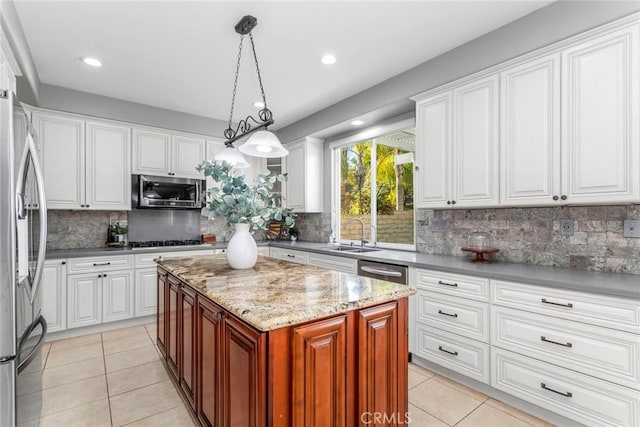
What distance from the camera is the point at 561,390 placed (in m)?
1.84

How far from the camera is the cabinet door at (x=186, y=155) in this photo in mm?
4207

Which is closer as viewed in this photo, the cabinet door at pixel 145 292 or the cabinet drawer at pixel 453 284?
the cabinet drawer at pixel 453 284

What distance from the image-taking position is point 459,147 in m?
2.63

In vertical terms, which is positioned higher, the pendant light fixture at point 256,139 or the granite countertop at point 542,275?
the pendant light fixture at point 256,139

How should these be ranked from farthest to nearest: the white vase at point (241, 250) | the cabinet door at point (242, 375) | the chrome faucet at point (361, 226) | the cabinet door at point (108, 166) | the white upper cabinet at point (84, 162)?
1. the chrome faucet at point (361, 226)
2. the cabinet door at point (108, 166)
3. the white upper cabinet at point (84, 162)
4. the white vase at point (241, 250)
5. the cabinet door at point (242, 375)

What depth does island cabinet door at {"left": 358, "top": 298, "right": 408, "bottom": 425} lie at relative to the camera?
1.33 m

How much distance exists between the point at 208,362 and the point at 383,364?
0.89 metres

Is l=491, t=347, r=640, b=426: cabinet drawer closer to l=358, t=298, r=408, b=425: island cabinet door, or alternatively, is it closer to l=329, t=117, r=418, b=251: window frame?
l=358, t=298, r=408, b=425: island cabinet door

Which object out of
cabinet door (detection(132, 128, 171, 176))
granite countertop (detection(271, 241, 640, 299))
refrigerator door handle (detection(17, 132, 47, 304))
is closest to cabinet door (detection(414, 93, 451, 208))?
granite countertop (detection(271, 241, 640, 299))

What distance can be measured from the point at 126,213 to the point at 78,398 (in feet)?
8.09

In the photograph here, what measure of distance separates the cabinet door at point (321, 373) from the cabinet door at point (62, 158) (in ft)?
12.0

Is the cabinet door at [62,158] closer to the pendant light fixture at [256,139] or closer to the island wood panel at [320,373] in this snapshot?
the pendant light fixture at [256,139]

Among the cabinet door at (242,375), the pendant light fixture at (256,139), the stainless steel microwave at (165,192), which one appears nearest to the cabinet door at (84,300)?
the stainless steel microwave at (165,192)

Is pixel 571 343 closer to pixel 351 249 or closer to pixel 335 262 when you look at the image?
pixel 335 262
